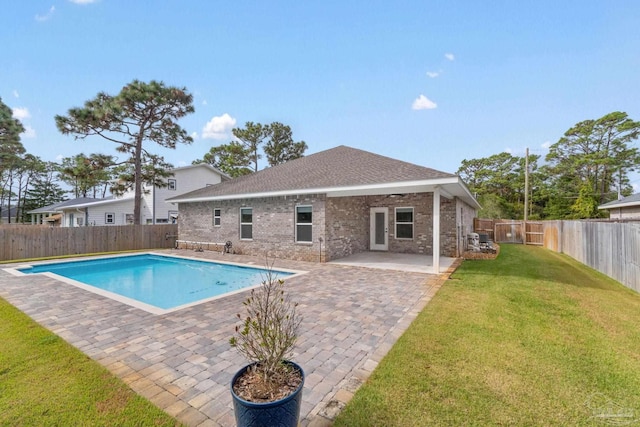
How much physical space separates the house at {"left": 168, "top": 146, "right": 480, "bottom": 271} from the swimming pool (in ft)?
6.97

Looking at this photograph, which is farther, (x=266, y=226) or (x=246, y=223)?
(x=246, y=223)

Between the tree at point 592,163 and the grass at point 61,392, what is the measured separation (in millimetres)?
33701

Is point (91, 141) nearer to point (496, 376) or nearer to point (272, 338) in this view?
point (272, 338)

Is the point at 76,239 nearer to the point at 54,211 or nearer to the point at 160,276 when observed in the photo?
the point at 160,276

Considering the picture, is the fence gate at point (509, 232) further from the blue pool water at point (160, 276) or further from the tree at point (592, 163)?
the blue pool water at point (160, 276)

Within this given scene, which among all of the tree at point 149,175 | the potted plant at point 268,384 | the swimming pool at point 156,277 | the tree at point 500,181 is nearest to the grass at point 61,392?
the potted plant at point 268,384

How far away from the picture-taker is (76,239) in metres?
14.0

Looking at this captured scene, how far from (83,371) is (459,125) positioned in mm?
22303

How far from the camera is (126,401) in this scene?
2555mm

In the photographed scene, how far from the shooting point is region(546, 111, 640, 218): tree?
1041 inches

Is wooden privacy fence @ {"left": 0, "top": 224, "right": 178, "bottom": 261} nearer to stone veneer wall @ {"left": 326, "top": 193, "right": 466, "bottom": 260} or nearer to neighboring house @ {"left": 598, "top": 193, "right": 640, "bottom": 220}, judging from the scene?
stone veneer wall @ {"left": 326, "top": 193, "right": 466, "bottom": 260}

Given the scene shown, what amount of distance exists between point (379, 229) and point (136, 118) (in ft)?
53.4

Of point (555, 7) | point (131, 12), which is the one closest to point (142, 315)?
point (131, 12)

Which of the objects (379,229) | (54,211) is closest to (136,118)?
(379,229)
